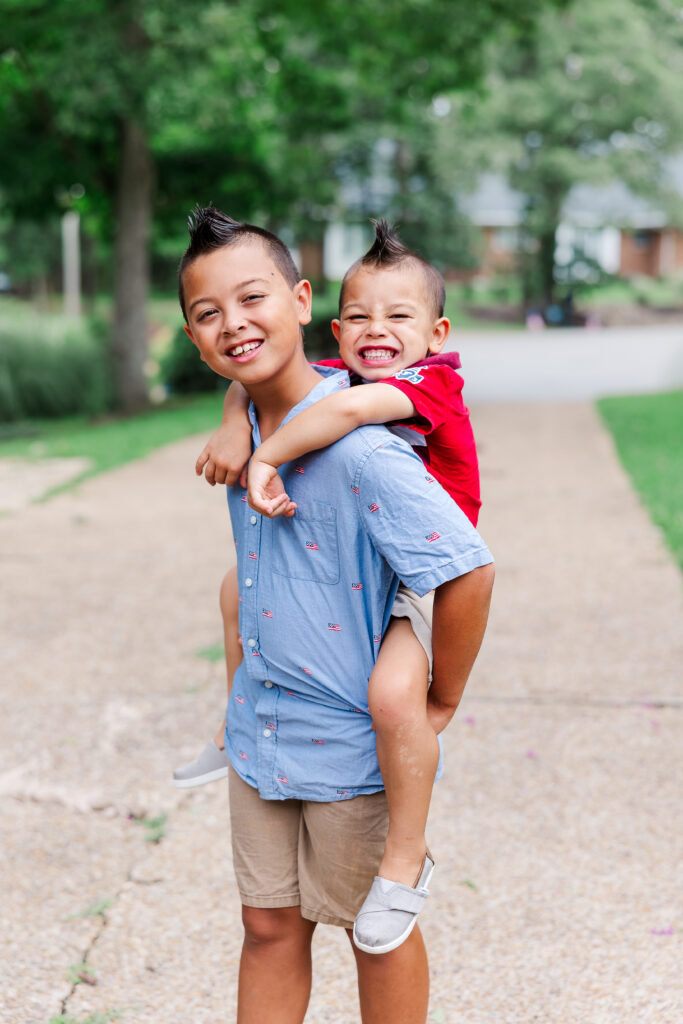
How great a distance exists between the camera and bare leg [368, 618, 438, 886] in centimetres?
170

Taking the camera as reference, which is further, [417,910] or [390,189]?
[390,189]

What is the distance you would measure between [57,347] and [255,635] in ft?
46.7

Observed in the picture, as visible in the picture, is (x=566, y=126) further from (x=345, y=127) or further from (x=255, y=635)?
(x=255, y=635)

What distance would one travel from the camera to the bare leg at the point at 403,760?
1701mm

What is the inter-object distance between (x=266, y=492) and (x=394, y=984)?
2.77ft

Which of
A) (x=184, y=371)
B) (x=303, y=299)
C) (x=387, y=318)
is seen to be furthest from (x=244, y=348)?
(x=184, y=371)

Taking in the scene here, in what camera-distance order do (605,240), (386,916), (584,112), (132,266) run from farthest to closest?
1. (605,240)
2. (584,112)
3. (132,266)
4. (386,916)

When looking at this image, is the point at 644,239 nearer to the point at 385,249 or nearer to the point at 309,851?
the point at 385,249

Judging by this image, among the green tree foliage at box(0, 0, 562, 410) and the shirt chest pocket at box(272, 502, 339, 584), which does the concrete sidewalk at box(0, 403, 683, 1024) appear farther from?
the green tree foliage at box(0, 0, 562, 410)

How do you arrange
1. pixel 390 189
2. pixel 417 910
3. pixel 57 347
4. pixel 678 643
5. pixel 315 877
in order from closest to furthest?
pixel 417 910, pixel 315 877, pixel 678 643, pixel 57 347, pixel 390 189

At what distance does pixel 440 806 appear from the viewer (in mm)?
→ 3338

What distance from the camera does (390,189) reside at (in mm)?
33531

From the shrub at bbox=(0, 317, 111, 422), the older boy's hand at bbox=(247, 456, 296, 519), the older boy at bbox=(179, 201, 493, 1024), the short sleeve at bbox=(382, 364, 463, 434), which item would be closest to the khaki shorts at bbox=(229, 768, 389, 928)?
the older boy at bbox=(179, 201, 493, 1024)

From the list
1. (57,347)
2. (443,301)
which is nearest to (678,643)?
(443,301)
